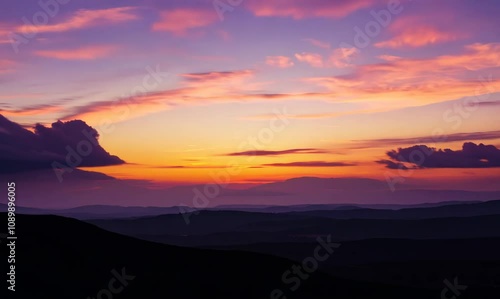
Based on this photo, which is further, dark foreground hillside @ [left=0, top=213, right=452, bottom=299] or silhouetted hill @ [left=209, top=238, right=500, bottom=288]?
silhouetted hill @ [left=209, top=238, right=500, bottom=288]

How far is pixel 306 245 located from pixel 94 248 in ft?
318

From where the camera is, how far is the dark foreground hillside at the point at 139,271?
47.7 m

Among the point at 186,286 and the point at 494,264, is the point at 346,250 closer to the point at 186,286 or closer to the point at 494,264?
the point at 494,264

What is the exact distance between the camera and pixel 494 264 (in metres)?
94.1

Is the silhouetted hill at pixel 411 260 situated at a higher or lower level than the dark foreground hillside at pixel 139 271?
higher

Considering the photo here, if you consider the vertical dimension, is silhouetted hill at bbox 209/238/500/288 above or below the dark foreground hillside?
above

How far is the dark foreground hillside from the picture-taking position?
4766cm

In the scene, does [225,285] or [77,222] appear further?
[77,222]

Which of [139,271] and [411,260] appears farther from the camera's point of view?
[411,260]

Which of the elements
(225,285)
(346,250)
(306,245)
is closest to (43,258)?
(225,285)

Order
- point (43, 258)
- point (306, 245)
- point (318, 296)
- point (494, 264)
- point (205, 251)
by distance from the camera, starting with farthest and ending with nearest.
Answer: point (306, 245) < point (494, 264) < point (205, 251) < point (318, 296) < point (43, 258)

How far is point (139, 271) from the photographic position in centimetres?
5244

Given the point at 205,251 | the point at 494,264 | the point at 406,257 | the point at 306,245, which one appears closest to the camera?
the point at 205,251

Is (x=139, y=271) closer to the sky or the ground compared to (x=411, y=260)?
closer to the ground
